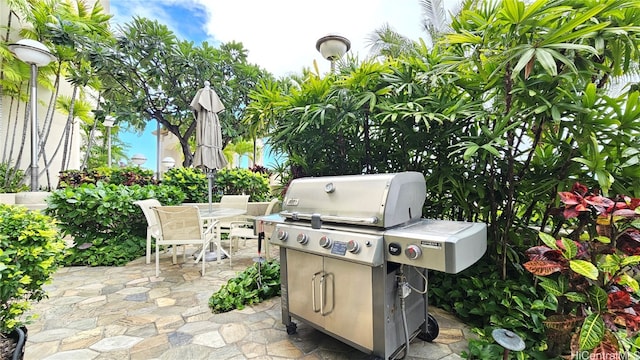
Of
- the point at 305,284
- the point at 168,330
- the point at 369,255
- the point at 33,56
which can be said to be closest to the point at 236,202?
the point at 168,330

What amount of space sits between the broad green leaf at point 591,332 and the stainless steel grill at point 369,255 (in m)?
A: 0.67

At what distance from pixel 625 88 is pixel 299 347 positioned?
11.7 feet

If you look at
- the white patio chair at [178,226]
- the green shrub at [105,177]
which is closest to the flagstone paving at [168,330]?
the white patio chair at [178,226]

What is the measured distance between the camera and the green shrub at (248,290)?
115 inches

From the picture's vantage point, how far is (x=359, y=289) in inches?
72.6

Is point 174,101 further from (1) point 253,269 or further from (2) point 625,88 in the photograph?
(2) point 625,88

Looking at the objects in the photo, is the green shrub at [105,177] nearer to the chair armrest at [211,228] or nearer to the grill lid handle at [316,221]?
the chair armrest at [211,228]

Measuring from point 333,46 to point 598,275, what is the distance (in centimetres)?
372

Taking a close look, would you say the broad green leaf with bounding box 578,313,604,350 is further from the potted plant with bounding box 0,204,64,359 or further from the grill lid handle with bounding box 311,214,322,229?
the potted plant with bounding box 0,204,64,359

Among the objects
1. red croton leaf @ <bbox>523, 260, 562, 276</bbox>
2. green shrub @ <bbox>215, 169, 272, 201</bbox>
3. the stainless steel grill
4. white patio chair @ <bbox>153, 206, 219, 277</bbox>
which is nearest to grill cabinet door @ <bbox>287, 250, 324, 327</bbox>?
the stainless steel grill

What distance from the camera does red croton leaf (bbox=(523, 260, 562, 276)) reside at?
68.6 inches

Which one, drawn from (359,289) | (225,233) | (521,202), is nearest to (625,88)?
(521,202)

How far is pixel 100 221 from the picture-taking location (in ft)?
14.4

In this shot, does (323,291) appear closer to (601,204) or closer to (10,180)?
(601,204)
